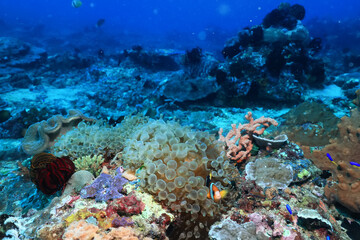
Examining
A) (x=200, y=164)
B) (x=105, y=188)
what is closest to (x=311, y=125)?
(x=200, y=164)

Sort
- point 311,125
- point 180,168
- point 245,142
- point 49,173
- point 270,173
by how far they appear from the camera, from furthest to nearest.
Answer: point 311,125 < point 245,142 < point 270,173 < point 49,173 < point 180,168

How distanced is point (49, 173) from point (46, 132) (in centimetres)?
181

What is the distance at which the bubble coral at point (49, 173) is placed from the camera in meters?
2.54

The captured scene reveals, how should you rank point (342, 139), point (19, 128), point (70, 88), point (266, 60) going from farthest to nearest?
1. point (70, 88)
2. point (266, 60)
3. point (19, 128)
4. point (342, 139)

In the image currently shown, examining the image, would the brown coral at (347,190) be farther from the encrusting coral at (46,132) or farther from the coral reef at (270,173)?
the encrusting coral at (46,132)

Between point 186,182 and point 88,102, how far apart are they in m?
8.98

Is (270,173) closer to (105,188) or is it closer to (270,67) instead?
(105,188)

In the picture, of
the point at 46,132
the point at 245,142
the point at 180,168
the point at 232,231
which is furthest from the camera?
the point at 245,142

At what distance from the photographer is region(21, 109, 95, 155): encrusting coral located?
394 centimetres

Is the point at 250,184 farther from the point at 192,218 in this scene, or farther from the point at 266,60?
the point at 266,60

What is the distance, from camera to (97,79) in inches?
489

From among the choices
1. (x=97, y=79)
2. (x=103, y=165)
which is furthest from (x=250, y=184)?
(x=97, y=79)

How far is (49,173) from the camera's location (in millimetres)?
2557

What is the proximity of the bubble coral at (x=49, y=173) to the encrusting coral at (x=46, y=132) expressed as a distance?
4.92ft
